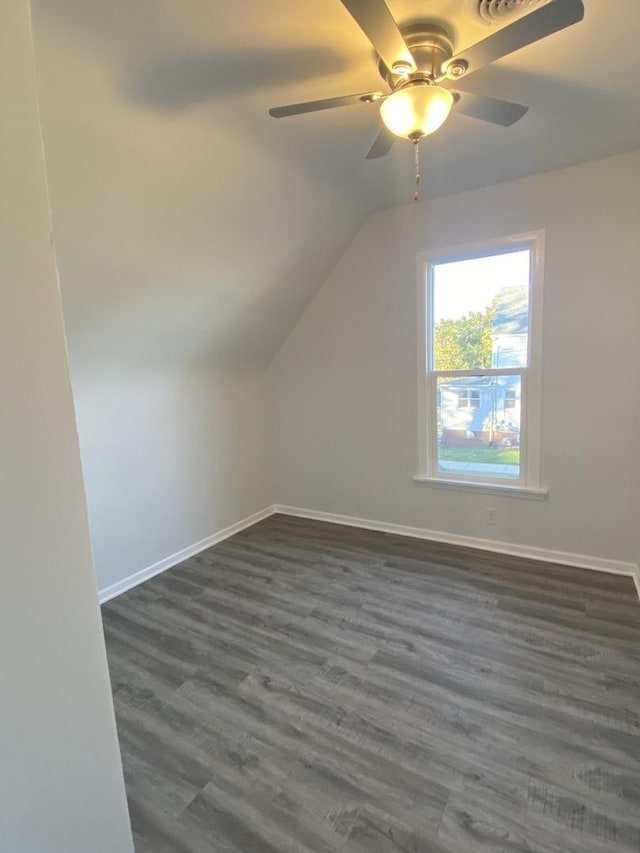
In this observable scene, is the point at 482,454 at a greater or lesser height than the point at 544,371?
lesser

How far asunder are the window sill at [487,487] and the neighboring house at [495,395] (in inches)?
11.5

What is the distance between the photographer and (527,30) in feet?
3.82

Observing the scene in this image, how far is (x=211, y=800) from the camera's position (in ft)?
4.82

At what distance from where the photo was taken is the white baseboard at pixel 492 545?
285cm

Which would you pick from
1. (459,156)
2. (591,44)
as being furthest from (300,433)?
(591,44)

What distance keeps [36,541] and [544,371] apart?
9.73 feet

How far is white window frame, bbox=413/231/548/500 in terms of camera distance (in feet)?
9.37

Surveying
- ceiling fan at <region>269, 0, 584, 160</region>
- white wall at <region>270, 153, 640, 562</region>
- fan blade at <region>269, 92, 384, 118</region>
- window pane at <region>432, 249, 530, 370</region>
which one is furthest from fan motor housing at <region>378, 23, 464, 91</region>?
window pane at <region>432, 249, 530, 370</region>

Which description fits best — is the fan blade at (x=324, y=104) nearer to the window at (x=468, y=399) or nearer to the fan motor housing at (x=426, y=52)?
the fan motor housing at (x=426, y=52)

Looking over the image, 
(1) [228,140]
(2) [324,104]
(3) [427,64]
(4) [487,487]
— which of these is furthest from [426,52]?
(4) [487,487]

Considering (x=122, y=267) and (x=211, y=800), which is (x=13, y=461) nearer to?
(x=211, y=800)

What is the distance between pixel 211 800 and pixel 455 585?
1.82 m

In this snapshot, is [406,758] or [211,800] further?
[406,758]

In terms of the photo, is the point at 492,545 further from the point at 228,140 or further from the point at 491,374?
the point at 228,140
